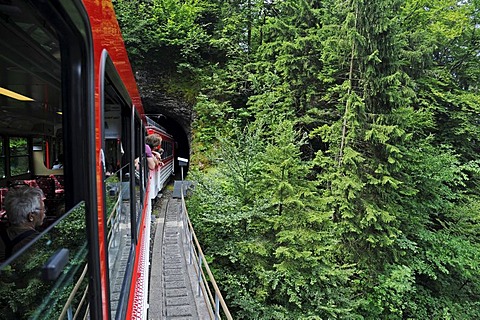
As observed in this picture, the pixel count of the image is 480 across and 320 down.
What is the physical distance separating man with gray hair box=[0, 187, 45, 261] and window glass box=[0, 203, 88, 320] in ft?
0.62

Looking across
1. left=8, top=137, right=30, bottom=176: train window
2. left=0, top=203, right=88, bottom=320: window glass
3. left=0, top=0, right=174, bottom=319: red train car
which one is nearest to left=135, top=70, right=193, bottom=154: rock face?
left=8, top=137, right=30, bottom=176: train window

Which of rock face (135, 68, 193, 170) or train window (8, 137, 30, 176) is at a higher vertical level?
rock face (135, 68, 193, 170)

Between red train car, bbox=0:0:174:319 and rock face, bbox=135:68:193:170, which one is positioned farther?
rock face, bbox=135:68:193:170

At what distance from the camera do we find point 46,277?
700mm

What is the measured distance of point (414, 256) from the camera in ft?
35.5

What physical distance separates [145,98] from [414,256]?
588 inches

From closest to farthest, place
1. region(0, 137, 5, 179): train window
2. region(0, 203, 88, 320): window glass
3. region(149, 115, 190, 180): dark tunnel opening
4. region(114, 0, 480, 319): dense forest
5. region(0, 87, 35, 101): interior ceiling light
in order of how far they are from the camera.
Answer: region(0, 203, 88, 320): window glass, region(0, 87, 35, 101): interior ceiling light, region(0, 137, 5, 179): train window, region(114, 0, 480, 319): dense forest, region(149, 115, 190, 180): dark tunnel opening

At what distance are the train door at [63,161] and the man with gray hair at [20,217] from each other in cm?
3

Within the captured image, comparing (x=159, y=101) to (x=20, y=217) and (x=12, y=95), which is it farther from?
(x=20, y=217)

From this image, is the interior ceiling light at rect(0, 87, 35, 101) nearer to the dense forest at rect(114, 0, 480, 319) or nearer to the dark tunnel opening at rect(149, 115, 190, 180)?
the dense forest at rect(114, 0, 480, 319)

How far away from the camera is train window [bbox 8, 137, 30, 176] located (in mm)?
2264

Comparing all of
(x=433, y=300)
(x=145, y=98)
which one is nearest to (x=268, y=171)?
(x=433, y=300)

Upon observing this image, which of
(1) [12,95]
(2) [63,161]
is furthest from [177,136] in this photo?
(2) [63,161]

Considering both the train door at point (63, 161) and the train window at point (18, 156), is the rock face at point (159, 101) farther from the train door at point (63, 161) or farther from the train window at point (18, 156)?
the train door at point (63, 161)
